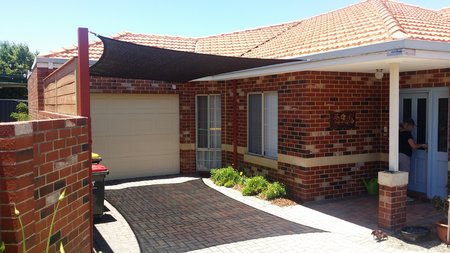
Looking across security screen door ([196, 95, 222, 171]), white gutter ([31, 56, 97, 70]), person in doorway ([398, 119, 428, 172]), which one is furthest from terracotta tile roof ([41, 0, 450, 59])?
person in doorway ([398, 119, 428, 172])

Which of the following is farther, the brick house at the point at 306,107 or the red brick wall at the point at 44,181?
the brick house at the point at 306,107


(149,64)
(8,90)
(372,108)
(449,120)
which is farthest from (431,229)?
(8,90)

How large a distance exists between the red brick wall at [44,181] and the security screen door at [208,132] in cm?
788

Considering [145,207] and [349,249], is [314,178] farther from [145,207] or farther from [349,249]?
[145,207]

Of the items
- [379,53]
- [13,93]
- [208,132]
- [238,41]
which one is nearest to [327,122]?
[379,53]

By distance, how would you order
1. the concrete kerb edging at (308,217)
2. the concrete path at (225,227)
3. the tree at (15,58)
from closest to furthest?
the concrete path at (225,227) < the concrete kerb edging at (308,217) < the tree at (15,58)

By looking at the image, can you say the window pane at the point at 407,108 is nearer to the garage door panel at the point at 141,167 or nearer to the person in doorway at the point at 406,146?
the person in doorway at the point at 406,146

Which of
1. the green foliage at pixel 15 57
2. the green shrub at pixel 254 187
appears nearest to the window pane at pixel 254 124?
the green shrub at pixel 254 187

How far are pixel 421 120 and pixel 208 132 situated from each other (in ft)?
19.1

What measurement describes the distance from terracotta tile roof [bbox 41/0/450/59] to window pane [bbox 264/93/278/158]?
1.14m

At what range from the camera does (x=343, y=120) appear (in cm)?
860

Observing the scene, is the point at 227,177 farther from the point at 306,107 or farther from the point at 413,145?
the point at 413,145

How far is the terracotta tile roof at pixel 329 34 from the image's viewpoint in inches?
261

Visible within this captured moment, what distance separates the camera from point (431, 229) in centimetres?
626
